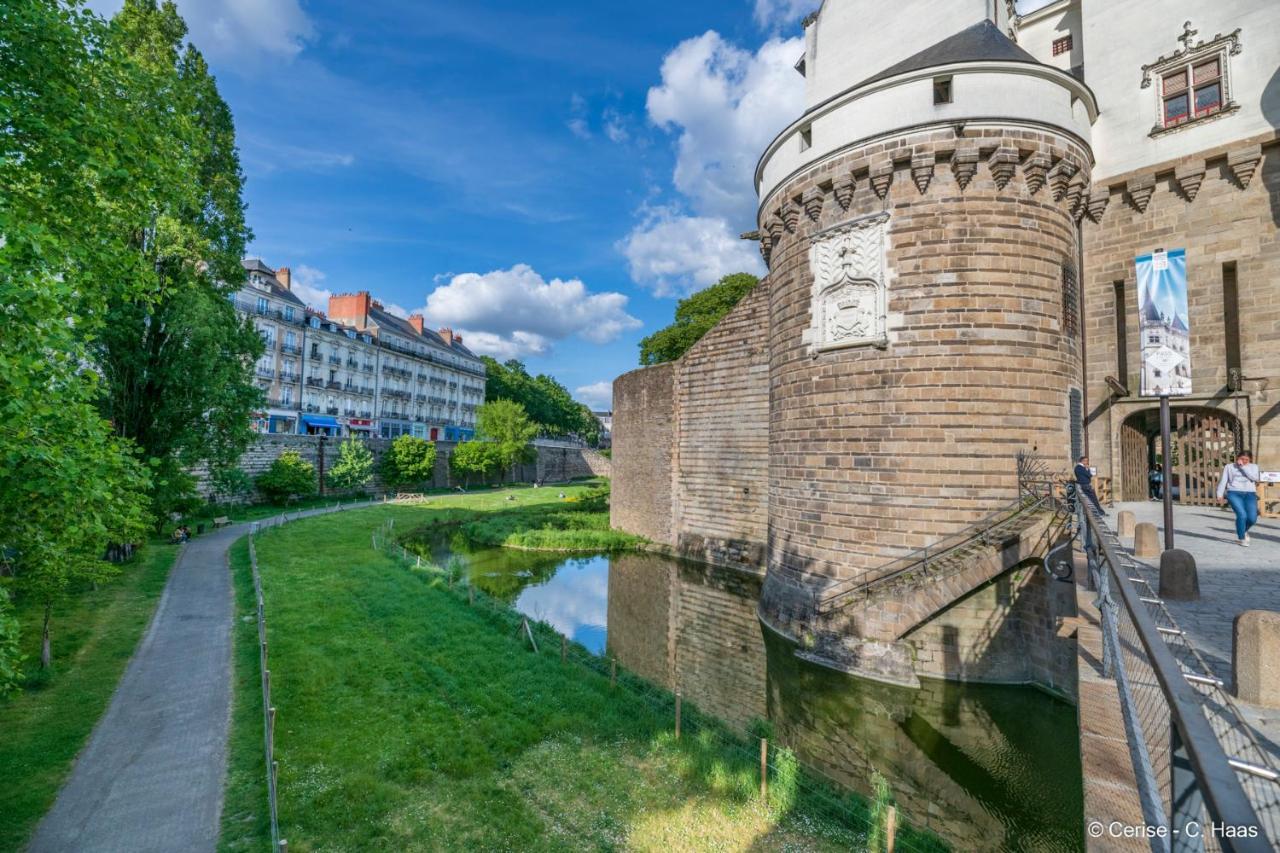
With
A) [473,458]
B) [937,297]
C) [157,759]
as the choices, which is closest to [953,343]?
[937,297]

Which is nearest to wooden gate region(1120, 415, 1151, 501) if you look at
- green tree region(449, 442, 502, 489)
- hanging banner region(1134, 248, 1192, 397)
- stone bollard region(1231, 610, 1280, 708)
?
hanging banner region(1134, 248, 1192, 397)

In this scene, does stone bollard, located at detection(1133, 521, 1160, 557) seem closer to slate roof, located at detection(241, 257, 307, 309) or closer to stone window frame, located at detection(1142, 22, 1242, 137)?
stone window frame, located at detection(1142, 22, 1242, 137)

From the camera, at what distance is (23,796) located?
6582 mm

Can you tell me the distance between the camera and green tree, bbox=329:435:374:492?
38.9 m

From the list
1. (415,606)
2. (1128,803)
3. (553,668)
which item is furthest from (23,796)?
(1128,803)

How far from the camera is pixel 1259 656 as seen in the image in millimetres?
4203

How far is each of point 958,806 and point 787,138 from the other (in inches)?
545

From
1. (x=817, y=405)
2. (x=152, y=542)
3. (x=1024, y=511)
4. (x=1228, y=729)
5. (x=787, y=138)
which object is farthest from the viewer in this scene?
(x=152, y=542)

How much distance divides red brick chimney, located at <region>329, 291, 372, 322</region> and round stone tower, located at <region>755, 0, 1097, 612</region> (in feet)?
168

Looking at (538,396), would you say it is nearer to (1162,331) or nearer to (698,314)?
(698,314)

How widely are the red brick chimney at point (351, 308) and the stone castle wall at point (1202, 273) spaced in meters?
54.7

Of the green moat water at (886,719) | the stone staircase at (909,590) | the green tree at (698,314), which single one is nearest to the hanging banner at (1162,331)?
the stone staircase at (909,590)

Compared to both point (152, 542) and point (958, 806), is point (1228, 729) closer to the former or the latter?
point (958, 806)

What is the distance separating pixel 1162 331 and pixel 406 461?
43.0 metres
